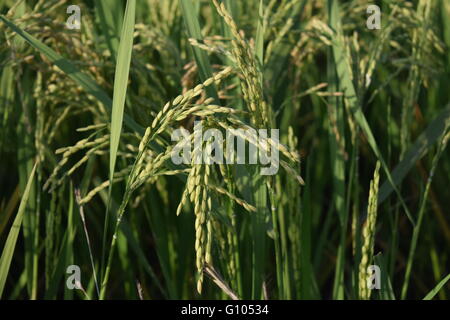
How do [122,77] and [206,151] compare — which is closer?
[206,151]

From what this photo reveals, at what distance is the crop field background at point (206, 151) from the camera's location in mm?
1246

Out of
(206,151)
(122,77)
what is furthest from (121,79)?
(206,151)

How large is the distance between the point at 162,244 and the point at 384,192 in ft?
1.69

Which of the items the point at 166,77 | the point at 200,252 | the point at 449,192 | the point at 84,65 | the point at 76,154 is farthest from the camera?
the point at 449,192

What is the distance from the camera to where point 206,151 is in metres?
1.02

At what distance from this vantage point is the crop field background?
4.09 feet

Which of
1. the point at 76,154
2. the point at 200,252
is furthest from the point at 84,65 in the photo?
the point at 200,252

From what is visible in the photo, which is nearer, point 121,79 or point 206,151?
point 206,151

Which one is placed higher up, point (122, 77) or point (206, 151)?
point (122, 77)

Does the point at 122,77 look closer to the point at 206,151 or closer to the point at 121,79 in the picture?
the point at 121,79
